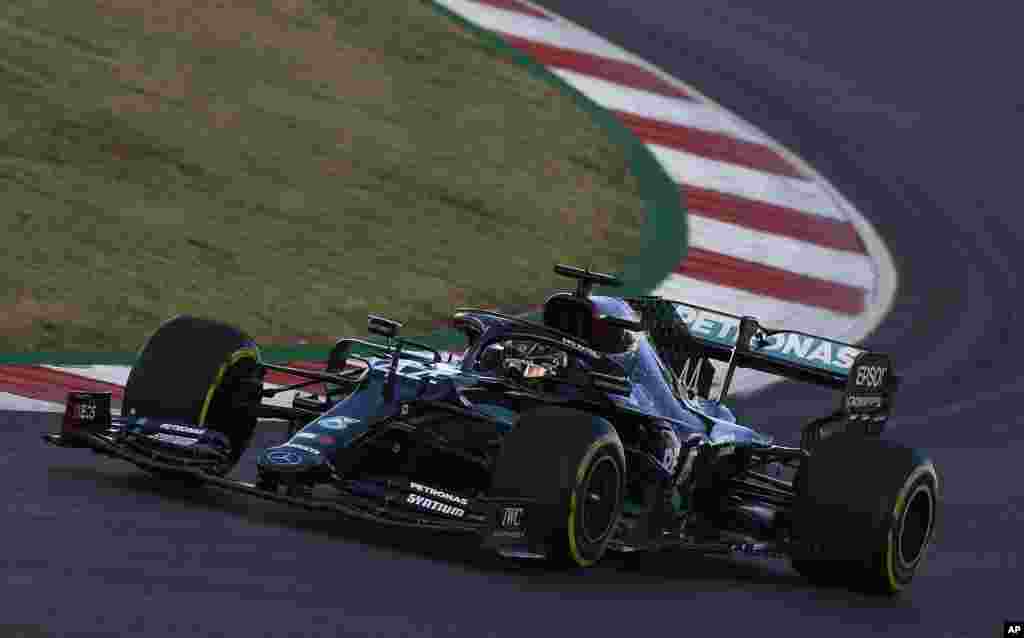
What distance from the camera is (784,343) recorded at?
10664mm

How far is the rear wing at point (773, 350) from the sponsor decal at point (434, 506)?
2.29 metres

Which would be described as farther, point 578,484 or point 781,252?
point 781,252

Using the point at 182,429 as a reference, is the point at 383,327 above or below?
above

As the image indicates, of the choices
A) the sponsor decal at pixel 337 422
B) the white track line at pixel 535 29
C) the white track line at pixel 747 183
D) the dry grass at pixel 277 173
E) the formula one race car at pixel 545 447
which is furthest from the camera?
the white track line at pixel 535 29

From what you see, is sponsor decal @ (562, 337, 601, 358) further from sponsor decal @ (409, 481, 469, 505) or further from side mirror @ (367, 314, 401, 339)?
sponsor decal @ (409, 481, 469, 505)

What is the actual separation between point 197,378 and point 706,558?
2592 millimetres

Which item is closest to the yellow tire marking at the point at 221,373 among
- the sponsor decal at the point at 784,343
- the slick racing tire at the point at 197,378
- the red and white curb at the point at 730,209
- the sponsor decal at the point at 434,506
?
the slick racing tire at the point at 197,378

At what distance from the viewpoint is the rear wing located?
1009 centimetres

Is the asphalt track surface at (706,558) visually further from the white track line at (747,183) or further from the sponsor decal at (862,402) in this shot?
the sponsor decal at (862,402)

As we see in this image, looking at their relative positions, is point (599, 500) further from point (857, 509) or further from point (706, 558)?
point (706, 558)

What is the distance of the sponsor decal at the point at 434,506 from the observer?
8.52 m

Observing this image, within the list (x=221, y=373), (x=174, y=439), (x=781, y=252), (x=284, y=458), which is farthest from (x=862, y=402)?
(x=781, y=252)

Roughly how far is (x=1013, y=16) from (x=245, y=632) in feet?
66.2

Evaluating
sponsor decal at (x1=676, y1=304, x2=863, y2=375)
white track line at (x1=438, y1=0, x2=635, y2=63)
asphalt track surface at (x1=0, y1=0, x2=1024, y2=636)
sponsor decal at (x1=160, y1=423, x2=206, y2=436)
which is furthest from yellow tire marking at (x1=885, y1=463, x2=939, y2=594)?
white track line at (x1=438, y1=0, x2=635, y2=63)
